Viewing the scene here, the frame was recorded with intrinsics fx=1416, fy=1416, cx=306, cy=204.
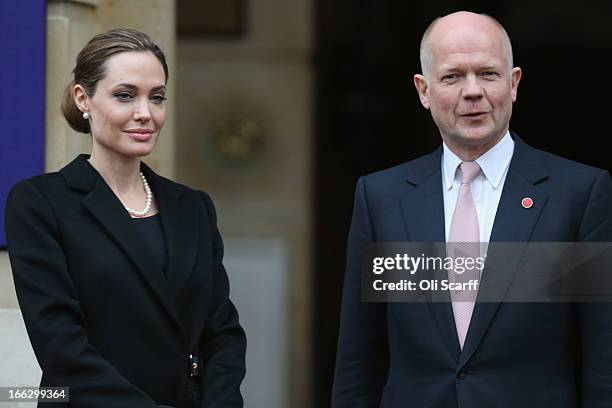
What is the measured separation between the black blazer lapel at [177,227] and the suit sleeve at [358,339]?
526 mm

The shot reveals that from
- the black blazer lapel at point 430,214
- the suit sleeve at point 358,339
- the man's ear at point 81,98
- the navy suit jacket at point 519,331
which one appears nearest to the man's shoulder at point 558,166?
the navy suit jacket at point 519,331

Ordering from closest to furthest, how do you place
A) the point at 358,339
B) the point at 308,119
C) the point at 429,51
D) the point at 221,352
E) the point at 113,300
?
the point at 113,300
the point at 221,352
the point at 429,51
the point at 358,339
the point at 308,119

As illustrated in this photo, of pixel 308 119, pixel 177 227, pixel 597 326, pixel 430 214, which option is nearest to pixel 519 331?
pixel 597 326

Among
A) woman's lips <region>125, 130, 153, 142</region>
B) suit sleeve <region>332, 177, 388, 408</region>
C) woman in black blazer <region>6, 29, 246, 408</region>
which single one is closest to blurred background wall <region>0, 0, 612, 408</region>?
suit sleeve <region>332, 177, 388, 408</region>

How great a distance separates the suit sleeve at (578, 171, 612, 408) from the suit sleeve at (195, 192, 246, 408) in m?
1.01

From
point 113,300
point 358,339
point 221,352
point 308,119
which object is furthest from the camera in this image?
point 308,119

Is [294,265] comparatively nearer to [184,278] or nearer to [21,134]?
[21,134]

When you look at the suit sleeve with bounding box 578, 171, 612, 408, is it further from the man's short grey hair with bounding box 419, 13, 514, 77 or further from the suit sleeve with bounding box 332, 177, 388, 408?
the suit sleeve with bounding box 332, 177, 388, 408

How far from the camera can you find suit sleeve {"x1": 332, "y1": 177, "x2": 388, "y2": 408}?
4359 mm

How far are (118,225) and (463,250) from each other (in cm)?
102

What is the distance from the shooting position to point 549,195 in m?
4.18

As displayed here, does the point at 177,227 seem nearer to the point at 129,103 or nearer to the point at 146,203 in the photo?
the point at 146,203

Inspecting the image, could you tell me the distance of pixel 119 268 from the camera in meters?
3.92

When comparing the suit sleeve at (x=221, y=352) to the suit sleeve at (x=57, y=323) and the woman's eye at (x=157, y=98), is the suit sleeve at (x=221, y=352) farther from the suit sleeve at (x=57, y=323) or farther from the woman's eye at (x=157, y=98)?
the woman's eye at (x=157, y=98)
